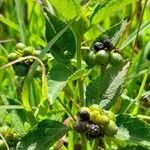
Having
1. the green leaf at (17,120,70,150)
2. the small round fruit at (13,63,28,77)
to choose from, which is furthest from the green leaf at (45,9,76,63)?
the green leaf at (17,120,70,150)

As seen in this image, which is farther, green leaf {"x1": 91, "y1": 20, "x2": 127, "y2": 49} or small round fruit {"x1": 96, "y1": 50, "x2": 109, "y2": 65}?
green leaf {"x1": 91, "y1": 20, "x2": 127, "y2": 49}

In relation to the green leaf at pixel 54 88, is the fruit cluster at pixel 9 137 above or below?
below

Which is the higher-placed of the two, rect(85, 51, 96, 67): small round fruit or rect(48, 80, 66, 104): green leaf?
rect(85, 51, 96, 67): small round fruit

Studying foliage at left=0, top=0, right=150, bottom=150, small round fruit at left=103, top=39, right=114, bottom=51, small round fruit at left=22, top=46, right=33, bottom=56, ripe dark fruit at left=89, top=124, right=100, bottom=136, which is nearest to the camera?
ripe dark fruit at left=89, top=124, right=100, bottom=136

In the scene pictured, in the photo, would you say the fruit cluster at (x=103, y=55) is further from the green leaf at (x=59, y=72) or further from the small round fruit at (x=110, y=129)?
the small round fruit at (x=110, y=129)

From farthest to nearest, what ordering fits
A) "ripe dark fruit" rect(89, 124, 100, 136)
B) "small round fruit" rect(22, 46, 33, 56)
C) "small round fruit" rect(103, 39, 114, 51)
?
"small round fruit" rect(22, 46, 33, 56) → "small round fruit" rect(103, 39, 114, 51) → "ripe dark fruit" rect(89, 124, 100, 136)

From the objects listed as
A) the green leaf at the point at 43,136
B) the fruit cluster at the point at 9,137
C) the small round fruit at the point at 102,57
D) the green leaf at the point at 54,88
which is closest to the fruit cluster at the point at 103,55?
the small round fruit at the point at 102,57

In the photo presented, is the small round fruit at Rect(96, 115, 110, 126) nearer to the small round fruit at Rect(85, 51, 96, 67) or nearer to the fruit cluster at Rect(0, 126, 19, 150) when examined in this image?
the small round fruit at Rect(85, 51, 96, 67)
